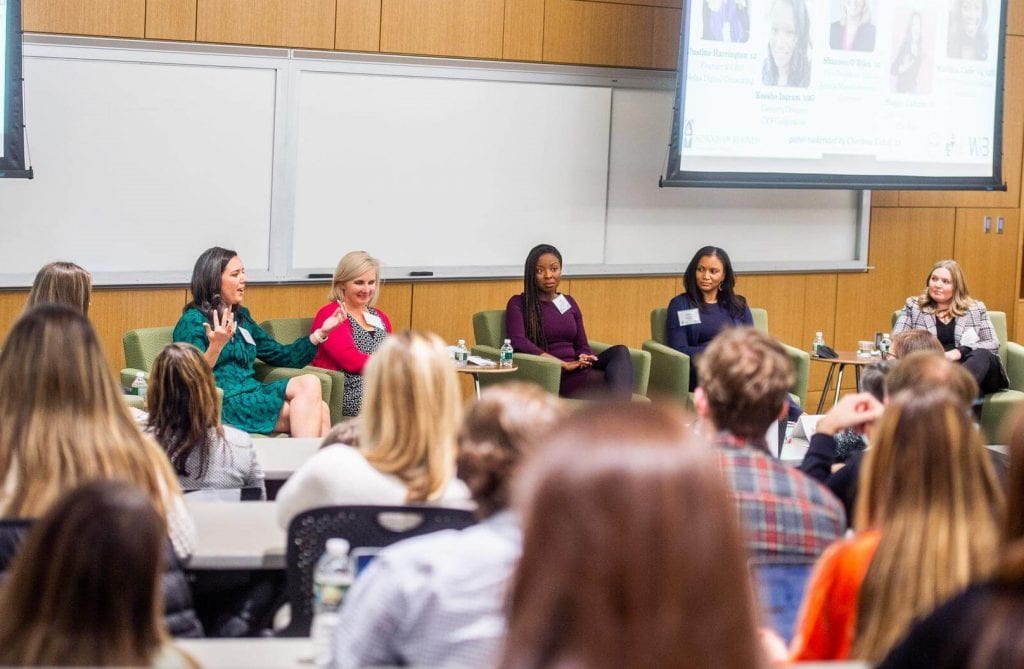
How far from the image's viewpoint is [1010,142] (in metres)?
9.55

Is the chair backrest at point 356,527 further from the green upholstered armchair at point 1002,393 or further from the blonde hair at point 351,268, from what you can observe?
the green upholstered armchair at point 1002,393

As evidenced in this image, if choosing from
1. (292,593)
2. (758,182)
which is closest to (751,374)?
(292,593)

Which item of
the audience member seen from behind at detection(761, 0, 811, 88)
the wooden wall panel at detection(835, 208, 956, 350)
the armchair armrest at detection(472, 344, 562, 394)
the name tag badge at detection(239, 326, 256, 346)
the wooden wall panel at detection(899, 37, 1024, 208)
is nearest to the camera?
the name tag badge at detection(239, 326, 256, 346)

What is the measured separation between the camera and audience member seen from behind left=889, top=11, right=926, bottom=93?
8.62m

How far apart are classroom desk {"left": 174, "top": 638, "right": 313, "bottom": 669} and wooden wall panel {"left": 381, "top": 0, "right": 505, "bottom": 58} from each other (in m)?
5.41

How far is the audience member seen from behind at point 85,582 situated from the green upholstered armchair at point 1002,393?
5.99 meters

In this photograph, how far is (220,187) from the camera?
22.8 ft

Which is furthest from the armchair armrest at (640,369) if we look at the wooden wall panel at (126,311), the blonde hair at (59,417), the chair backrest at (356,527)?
the blonde hair at (59,417)

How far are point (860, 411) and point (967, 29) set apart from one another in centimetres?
621

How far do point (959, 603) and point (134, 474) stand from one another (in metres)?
1.86

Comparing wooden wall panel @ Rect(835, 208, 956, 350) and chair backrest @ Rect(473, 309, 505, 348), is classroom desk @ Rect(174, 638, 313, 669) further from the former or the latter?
wooden wall panel @ Rect(835, 208, 956, 350)

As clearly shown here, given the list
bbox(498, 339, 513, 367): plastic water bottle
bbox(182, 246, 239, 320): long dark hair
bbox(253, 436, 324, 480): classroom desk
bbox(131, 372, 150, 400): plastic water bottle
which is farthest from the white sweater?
bbox(498, 339, 513, 367): plastic water bottle

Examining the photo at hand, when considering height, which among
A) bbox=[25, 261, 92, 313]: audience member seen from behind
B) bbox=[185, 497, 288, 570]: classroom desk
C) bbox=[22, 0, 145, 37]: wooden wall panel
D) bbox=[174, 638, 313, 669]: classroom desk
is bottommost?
bbox=[174, 638, 313, 669]: classroom desk

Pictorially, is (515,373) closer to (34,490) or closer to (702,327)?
(702,327)
